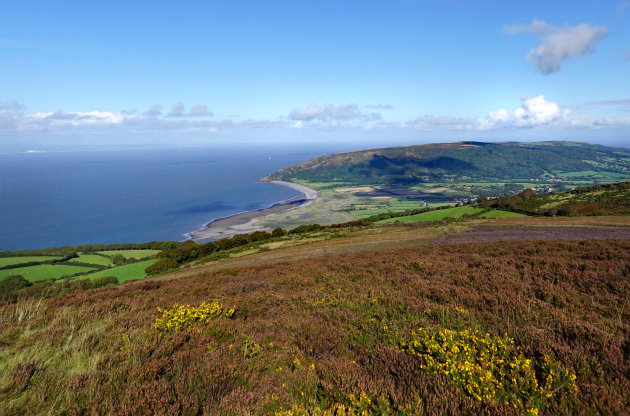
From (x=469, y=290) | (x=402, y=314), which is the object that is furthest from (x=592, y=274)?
(x=402, y=314)

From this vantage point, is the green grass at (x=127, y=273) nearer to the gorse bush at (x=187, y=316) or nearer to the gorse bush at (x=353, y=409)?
the gorse bush at (x=187, y=316)

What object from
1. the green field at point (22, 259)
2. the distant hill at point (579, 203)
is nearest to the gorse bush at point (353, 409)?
the distant hill at point (579, 203)

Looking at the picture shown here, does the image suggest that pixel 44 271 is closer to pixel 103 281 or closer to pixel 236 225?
pixel 103 281

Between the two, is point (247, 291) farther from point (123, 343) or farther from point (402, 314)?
point (402, 314)

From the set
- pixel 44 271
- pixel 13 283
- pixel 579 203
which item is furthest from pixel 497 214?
pixel 44 271

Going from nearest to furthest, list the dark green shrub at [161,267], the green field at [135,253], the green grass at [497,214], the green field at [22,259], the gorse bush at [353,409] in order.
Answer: the gorse bush at [353,409] → the dark green shrub at [161,267] → the green grass at [497,214] → the green field at [22,259] → the green field at [135,253]

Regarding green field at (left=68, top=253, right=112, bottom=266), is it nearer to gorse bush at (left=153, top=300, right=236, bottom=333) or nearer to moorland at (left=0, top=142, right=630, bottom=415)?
moorland at (left=0, top=142, right=630, bottom=415)
